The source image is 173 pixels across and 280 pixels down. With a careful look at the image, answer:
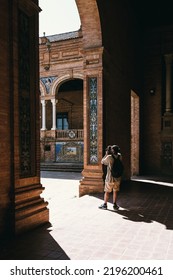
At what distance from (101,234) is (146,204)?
255cm

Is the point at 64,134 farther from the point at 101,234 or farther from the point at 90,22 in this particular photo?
the point at 101,234

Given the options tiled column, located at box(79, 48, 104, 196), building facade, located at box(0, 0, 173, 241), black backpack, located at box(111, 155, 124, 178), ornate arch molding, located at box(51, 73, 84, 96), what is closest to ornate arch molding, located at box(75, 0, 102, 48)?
building facade, located at box(0, 0, 173, 241)

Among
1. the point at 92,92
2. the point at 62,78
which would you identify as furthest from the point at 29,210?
the point at 62,78

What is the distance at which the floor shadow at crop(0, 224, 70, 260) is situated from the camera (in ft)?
11.3

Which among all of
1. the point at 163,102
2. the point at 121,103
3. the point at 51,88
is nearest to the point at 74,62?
the point at 51,88

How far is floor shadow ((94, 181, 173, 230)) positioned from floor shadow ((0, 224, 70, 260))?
6.30ft

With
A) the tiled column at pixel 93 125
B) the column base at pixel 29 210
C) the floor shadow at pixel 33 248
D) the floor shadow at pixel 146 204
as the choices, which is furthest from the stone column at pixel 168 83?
the floor shadow at pixel 33 248

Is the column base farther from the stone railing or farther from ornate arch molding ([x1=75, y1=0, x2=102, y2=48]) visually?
the stone railing

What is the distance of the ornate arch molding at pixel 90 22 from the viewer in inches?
301

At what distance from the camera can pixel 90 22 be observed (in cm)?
796

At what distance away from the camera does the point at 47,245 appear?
12.6 ft

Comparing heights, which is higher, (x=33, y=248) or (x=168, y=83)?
(x=168, y=83)
